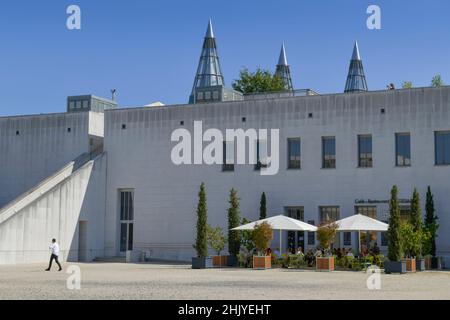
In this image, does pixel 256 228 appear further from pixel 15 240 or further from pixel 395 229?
pixel 15 240

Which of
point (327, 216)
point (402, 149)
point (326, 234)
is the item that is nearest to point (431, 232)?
point (402, 149)

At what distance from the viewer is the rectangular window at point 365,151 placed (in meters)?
39.5

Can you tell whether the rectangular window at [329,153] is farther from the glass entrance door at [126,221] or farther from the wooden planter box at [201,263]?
the glass entrance door at [126,221]

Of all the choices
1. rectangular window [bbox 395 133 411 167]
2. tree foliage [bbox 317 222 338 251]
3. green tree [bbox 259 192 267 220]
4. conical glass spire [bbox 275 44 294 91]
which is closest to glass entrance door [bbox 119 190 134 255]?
green tree [bbox 259 192 267 220]

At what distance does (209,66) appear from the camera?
87.3 m

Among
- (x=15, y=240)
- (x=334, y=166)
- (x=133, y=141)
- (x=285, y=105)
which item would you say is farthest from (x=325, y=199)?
(x=15, y=240)

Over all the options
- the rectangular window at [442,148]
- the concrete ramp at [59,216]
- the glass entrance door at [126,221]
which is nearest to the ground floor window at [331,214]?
the rectangular window at [442,148]

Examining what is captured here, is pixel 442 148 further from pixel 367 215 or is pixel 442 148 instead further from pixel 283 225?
pixel 283 225

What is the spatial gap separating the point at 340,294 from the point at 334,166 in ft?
68.6

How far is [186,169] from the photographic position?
143 ft

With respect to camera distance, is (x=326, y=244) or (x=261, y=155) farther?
(x=261, y=155)

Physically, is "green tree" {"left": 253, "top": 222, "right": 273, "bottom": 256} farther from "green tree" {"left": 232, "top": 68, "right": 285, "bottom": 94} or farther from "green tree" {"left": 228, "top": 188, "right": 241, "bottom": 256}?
"green tree" {"left": 232, "top": 68, "right": 285, "bottom": 94}

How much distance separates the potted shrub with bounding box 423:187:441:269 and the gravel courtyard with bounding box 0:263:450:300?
671cm

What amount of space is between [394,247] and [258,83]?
159 feet
